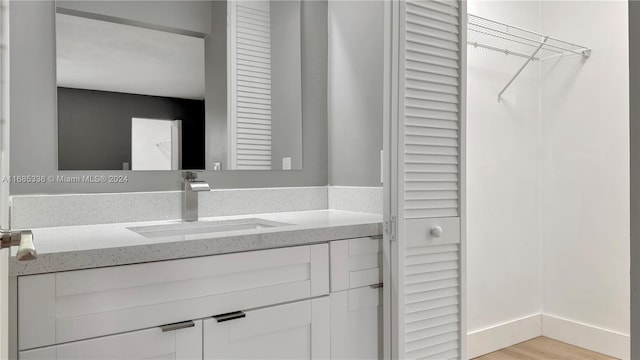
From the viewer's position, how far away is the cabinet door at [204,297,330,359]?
4.47ft

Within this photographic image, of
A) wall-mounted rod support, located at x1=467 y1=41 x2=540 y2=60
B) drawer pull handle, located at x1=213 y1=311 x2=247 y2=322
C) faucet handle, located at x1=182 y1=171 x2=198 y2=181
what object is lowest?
drawer pull handle, located at x1=213 y1=311 x2=247 y2=322

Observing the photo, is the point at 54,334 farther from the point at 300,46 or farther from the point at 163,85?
the point at 300,46

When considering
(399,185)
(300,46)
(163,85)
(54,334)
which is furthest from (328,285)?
→ (300,46)

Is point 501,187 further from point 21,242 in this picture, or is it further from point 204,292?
point 21,242

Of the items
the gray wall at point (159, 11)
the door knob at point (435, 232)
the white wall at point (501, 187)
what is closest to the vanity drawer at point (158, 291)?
the door knob at point (435, 232)

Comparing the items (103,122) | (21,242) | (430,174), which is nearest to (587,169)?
(430,174)

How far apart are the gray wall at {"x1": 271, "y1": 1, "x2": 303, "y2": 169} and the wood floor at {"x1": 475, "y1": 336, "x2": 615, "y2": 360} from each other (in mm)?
1595

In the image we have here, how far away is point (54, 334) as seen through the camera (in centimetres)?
112

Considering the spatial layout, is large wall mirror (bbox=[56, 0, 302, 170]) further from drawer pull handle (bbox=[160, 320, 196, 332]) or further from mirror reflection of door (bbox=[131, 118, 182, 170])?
drawer pull handle (bbox=[160, 320, 196, 332])

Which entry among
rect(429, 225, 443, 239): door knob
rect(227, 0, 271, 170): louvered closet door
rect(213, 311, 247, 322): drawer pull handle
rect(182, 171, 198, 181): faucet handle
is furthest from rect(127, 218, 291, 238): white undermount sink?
rect(429, 225, 443, 239): door knob

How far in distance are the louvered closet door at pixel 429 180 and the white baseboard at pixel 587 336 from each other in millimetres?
1354

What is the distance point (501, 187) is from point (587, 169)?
0.50m

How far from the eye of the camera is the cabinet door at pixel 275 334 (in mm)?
1363

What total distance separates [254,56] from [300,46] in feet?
0.84
